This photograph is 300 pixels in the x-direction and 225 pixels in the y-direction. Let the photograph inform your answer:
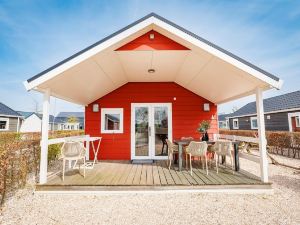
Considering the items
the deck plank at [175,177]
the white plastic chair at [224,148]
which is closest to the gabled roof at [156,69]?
the white plastic chair at [224,148]

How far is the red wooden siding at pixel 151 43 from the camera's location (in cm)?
388

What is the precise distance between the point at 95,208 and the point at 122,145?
11.5 ft

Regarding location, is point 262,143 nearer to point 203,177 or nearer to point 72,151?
point 203,177

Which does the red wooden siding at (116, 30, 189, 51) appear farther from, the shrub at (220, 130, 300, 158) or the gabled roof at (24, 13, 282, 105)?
the shrub at (220, 130, 300, 158)

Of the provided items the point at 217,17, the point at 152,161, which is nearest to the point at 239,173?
the point at 152,161

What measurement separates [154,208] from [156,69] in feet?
12.4

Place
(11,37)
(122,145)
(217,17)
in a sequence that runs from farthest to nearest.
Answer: (11,37)
(217,17)
(122,145)

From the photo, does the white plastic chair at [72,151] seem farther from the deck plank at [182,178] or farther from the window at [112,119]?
the window at [112,119]

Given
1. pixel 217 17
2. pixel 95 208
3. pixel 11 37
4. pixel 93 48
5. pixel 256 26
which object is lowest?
pixel 95 208

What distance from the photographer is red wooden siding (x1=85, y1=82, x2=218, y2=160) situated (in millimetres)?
6535

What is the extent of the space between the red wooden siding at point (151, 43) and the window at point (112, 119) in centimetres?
308

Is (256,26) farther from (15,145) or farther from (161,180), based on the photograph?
(15,145)

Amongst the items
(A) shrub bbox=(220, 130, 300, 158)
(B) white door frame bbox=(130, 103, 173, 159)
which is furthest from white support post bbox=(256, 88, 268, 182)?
(A) shrub bbox=(220, 130, 300, 158)

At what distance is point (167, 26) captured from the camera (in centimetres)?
362
